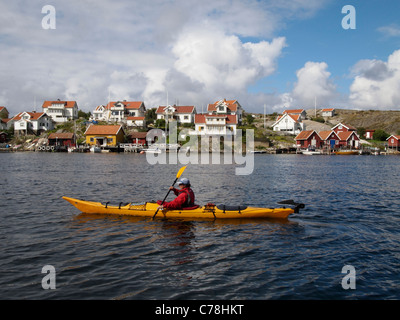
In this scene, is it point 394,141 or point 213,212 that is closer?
point 213,212

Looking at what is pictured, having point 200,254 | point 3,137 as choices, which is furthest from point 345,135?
point 3,137

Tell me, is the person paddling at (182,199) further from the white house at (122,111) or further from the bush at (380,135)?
the bush at (380,135)

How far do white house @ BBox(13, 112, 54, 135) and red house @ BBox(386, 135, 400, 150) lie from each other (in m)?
95.1

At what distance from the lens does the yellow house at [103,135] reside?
3223 inches

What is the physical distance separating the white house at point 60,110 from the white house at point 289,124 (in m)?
62.8

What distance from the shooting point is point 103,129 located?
82812 mm

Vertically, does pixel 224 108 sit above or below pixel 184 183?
above

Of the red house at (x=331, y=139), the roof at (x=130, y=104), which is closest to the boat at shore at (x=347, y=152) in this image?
the red house at (x=331, y=139)

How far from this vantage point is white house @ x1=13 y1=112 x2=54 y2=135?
3578 inches

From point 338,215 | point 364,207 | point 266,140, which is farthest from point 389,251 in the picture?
point 266,140

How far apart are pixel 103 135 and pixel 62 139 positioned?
1235cm

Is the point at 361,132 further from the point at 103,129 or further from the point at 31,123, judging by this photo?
the point at 31,123

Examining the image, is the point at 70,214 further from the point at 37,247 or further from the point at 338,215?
the point at 338,215

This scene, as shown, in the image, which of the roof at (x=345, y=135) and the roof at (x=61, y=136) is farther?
the roof at (x=61, y=136)
